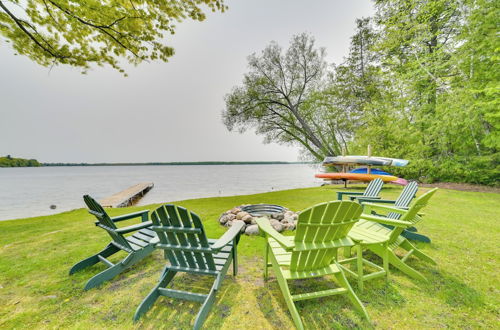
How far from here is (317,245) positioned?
201 centimetres

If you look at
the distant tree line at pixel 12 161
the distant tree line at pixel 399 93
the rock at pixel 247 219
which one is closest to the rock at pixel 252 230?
the rock at pixel 247 219

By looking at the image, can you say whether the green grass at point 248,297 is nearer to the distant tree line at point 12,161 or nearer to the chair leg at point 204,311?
the chair leg at point 204,311

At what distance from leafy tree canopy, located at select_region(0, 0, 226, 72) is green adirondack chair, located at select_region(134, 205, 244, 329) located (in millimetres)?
5242

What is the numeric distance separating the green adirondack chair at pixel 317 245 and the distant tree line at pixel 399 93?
10371mm

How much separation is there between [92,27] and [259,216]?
655 cm

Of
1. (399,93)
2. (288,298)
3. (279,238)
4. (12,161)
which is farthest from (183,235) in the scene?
(12,161)

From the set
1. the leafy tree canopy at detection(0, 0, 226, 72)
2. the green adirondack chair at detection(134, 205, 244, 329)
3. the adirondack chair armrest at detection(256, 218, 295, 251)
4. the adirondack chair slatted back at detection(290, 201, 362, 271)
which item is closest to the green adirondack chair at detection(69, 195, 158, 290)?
the green adirondack chair at detection(134, 205, 244, 329)

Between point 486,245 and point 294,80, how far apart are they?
51.7 ft

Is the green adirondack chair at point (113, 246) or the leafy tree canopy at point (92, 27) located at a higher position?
the leafy tree canopy at point (92, 27)

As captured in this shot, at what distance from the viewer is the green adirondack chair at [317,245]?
1931 millimetres

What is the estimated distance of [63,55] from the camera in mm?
5203

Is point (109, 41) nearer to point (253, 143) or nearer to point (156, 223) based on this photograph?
point (156, 223)

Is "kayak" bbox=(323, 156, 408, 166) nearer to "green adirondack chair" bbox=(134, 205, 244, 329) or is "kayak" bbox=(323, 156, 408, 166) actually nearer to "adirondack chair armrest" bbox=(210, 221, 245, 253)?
"adirondack chair armrest" bbox=(210, 221, 245, 253)

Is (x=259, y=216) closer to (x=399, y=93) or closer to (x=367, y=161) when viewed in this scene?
(x=367, y=161)
